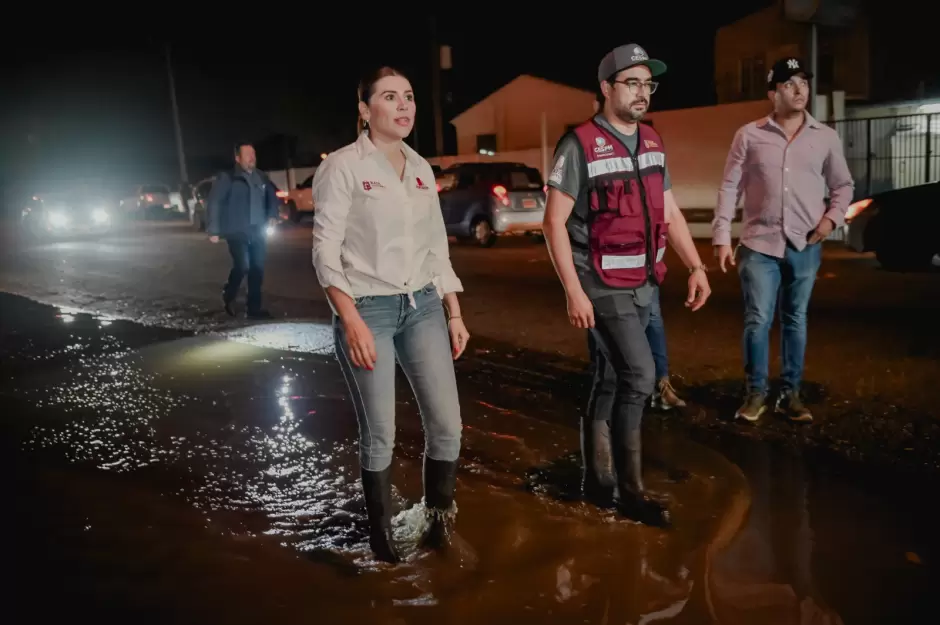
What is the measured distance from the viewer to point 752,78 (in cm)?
2920

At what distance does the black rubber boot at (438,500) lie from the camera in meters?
3.64

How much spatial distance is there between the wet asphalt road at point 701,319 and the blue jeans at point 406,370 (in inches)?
90.4

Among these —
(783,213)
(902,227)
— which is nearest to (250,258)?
(783,213)

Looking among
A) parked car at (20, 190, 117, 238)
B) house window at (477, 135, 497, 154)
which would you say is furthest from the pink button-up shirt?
house window at (477, 135, 497, 154)

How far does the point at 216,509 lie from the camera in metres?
4.19

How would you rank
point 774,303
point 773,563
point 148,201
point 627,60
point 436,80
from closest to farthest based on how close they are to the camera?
point 773,563 < point 627,60 < point 774,303 < point 436,80 < point 148,201

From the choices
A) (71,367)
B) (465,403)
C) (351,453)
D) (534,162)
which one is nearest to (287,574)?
(351,453)

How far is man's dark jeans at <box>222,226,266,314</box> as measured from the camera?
919 cm

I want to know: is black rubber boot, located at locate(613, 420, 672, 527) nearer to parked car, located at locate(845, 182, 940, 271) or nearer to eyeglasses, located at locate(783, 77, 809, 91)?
eyeglasses, located at locate(783, 77, 809, 91)

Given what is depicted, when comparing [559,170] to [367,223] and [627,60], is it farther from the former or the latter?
[367,223]

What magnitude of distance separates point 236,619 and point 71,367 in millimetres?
4858

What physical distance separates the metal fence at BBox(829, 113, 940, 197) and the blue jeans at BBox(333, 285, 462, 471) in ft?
52.6

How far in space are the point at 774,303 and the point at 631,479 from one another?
1.85 metres

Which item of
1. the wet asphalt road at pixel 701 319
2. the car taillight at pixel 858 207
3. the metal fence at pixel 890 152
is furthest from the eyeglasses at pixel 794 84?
the metal fence at pixel 890 152
